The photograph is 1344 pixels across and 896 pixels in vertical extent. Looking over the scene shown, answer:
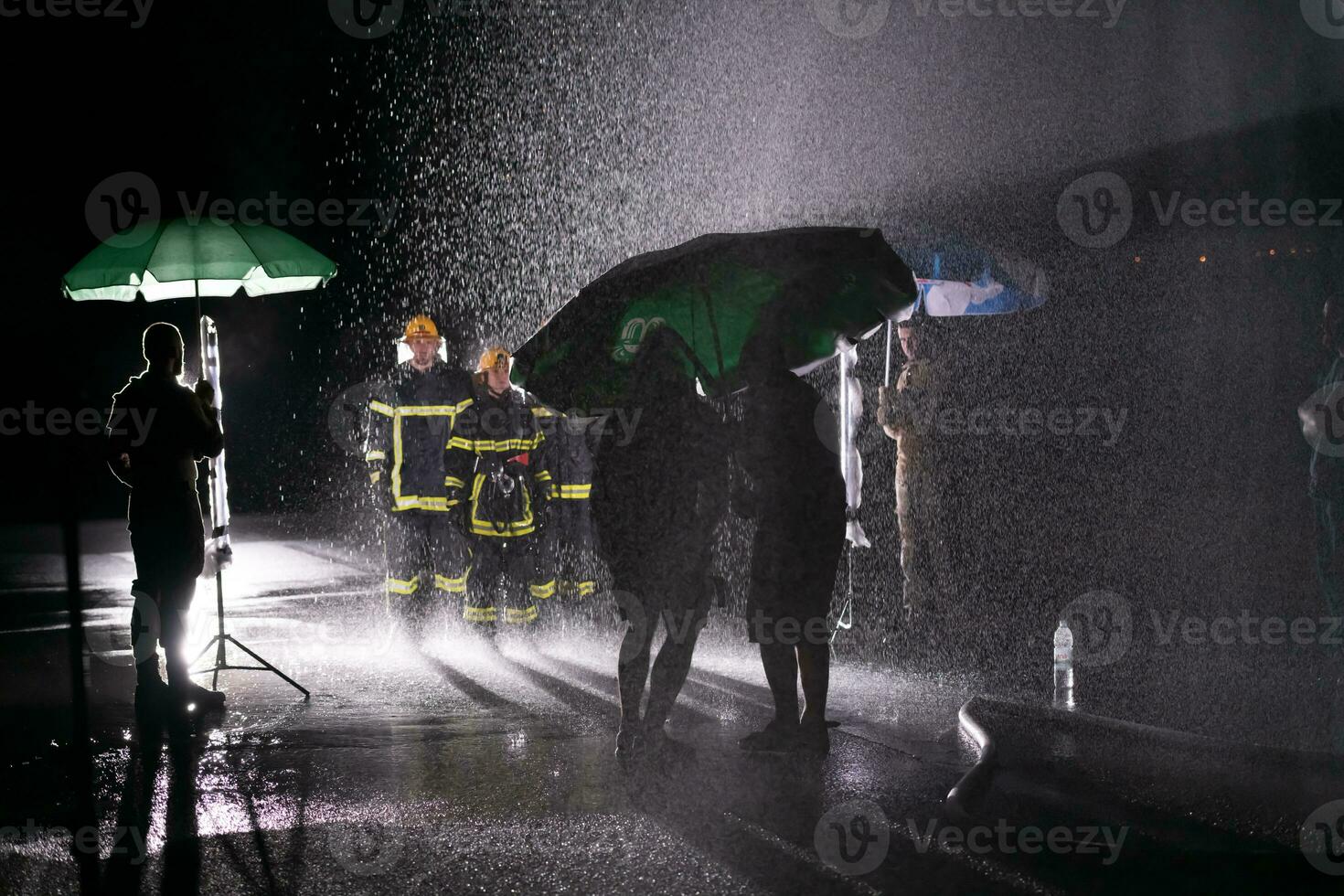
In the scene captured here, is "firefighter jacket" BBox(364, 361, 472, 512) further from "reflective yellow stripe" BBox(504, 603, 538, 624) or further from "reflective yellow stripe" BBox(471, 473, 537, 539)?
"reflective yellow stripe" BBox(504, 603, 538, 624)

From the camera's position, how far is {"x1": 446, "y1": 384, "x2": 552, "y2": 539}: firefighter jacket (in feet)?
28.6

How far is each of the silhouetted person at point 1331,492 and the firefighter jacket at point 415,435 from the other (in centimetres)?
565

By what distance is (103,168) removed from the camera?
59.4ft

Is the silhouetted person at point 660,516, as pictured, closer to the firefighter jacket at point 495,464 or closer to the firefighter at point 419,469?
the firefighter jacket at point 495,464

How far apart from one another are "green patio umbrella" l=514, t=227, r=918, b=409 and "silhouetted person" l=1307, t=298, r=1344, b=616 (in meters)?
3.19

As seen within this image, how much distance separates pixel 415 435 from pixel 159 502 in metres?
2.50

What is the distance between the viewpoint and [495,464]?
8.78 meters

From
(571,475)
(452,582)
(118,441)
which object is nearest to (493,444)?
(571,475)

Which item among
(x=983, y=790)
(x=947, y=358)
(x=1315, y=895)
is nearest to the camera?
(x=1315, y=895)

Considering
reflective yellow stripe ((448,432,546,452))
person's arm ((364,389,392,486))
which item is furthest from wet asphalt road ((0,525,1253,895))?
reflective yellow stripe ((448,432,546,452))

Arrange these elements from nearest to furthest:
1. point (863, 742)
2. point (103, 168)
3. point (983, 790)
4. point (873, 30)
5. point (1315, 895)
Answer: point (1315, 895) < point (983, 790) < point (863, 742) < point (873, 30) < point (103, 168)

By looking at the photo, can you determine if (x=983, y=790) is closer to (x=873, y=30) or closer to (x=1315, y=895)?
(x=1315, y=895)

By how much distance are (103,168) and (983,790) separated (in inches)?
690

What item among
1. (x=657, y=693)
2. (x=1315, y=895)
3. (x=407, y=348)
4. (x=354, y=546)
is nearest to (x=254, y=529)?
(x=354, y=546)
